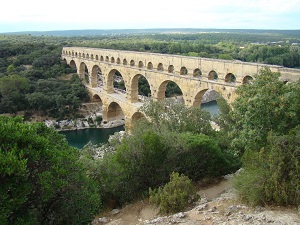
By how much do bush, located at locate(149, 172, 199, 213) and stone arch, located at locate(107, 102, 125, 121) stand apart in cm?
2396

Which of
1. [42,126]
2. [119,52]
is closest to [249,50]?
[119,52]

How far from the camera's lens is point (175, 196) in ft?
30.7

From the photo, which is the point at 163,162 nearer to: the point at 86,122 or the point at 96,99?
the point at 86,122

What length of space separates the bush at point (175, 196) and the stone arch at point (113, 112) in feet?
78.6

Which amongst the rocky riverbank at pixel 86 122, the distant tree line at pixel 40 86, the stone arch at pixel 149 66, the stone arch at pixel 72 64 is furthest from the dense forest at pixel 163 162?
the stone arch at pixel 72 64

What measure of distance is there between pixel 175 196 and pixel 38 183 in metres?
3.87

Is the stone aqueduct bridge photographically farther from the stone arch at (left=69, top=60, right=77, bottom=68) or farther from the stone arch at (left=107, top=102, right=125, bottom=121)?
the stone arch at (left=69, top=60, right=77, bottom=68)

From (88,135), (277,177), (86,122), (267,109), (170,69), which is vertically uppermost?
(170,69)

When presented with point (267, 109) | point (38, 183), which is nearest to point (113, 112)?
point (267, 109)

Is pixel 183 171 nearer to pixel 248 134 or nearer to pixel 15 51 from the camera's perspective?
pixel 248 134

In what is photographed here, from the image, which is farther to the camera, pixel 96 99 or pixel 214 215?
pixel 96 99

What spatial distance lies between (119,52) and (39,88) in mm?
11518

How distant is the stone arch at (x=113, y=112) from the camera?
3363 centimetres

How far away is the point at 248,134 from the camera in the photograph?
1036 cm
